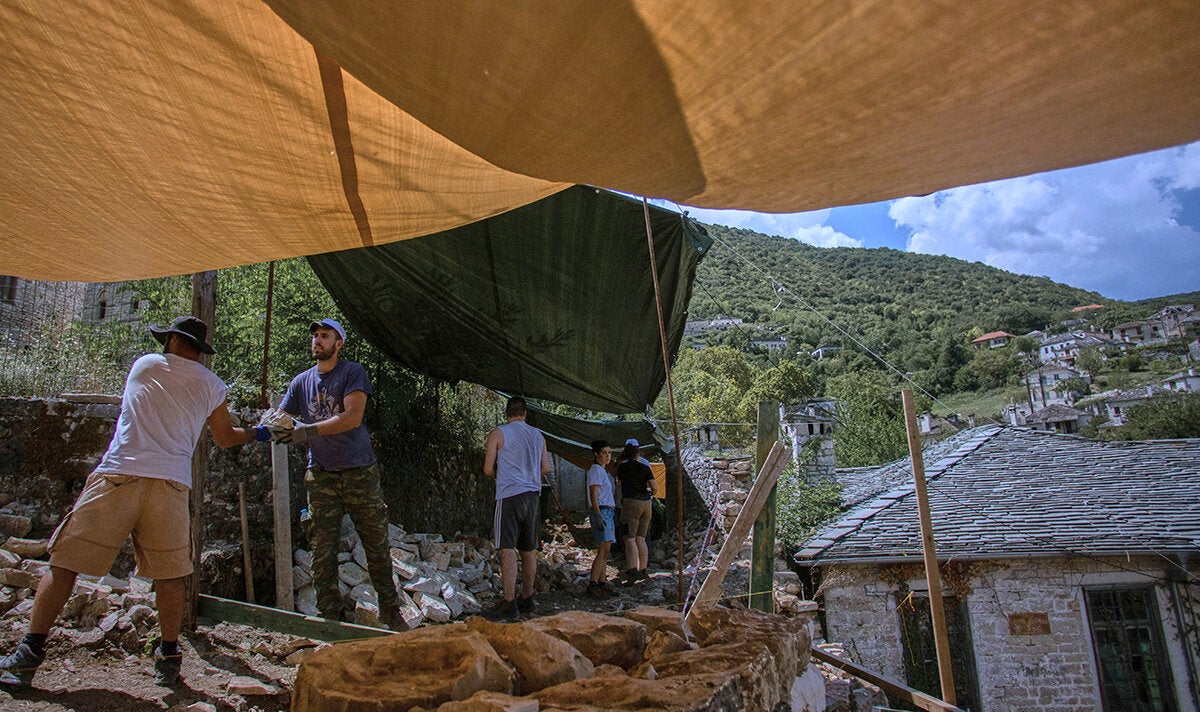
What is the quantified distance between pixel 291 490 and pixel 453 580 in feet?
4.94

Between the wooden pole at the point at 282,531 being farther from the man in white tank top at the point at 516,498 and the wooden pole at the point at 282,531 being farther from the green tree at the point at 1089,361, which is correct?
the green tree at the point at 1089,361

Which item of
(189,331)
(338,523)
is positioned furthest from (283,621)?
(189,331)

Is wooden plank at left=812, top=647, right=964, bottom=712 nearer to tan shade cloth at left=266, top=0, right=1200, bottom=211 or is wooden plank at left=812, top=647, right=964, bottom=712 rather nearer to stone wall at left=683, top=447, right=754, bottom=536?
tan shade cloth at left=266, top=0, right=1200, bottom=211

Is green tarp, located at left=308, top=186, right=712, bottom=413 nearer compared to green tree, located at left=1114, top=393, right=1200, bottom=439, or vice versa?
green tarp, located at left=308, top=186, right=712, bottom=413

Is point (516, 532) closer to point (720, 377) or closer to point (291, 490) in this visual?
point (291, 490)

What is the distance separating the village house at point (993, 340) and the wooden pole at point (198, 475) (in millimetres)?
94370

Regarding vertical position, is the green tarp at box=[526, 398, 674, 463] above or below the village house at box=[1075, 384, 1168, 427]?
below

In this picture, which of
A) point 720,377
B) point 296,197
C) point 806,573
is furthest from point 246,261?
point 720,377

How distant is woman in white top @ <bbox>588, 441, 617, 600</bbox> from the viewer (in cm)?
571

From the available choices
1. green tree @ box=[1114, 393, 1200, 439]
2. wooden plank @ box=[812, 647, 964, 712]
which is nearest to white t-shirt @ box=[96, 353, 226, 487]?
wooden plank @ box=[812, 647, 964, 712]

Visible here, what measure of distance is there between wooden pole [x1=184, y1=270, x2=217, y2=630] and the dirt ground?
0.48ft

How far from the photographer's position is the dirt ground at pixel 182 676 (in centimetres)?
228

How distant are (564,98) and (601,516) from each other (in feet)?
16.4

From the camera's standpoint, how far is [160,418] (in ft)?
8.12
